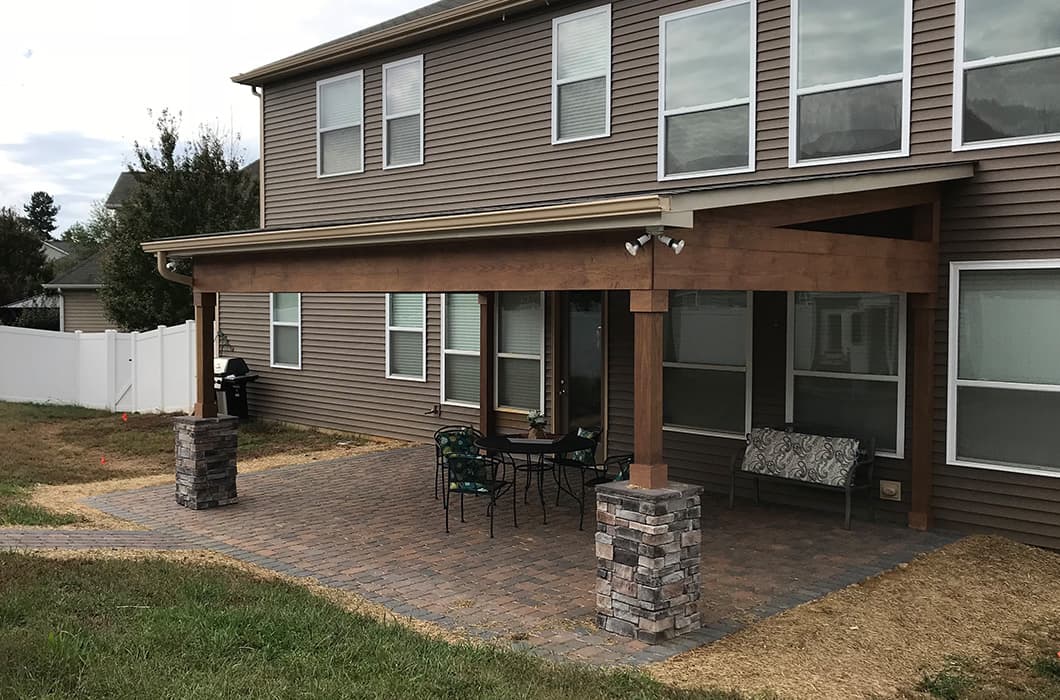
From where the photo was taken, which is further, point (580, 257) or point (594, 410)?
point (594, 410)

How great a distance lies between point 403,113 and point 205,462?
6205 millimetres

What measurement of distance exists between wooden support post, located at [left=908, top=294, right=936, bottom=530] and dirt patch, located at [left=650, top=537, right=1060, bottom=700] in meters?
0.79

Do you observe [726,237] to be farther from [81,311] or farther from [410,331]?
[81,311]

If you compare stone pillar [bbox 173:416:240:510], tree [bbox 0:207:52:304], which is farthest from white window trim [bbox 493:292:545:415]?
tree [bbox 0:207:52:304]

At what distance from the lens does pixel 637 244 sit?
18.2ft

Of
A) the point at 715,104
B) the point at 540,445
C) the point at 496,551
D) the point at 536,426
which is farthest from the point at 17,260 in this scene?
the point at 496,551

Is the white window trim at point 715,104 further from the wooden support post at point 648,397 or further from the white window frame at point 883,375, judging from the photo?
the wooden support post at point 648,397

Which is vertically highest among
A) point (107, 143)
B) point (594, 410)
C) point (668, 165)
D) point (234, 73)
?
point (107, 143)

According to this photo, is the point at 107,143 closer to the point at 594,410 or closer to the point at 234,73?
the point at 234,73

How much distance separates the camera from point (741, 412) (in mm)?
9516

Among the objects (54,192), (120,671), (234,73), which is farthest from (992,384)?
(54,192)

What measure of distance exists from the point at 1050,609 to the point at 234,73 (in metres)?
13.9

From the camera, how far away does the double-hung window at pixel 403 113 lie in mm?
13000

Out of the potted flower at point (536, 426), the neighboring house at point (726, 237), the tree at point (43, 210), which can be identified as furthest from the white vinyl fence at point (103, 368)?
the tree at point (43, 210)
